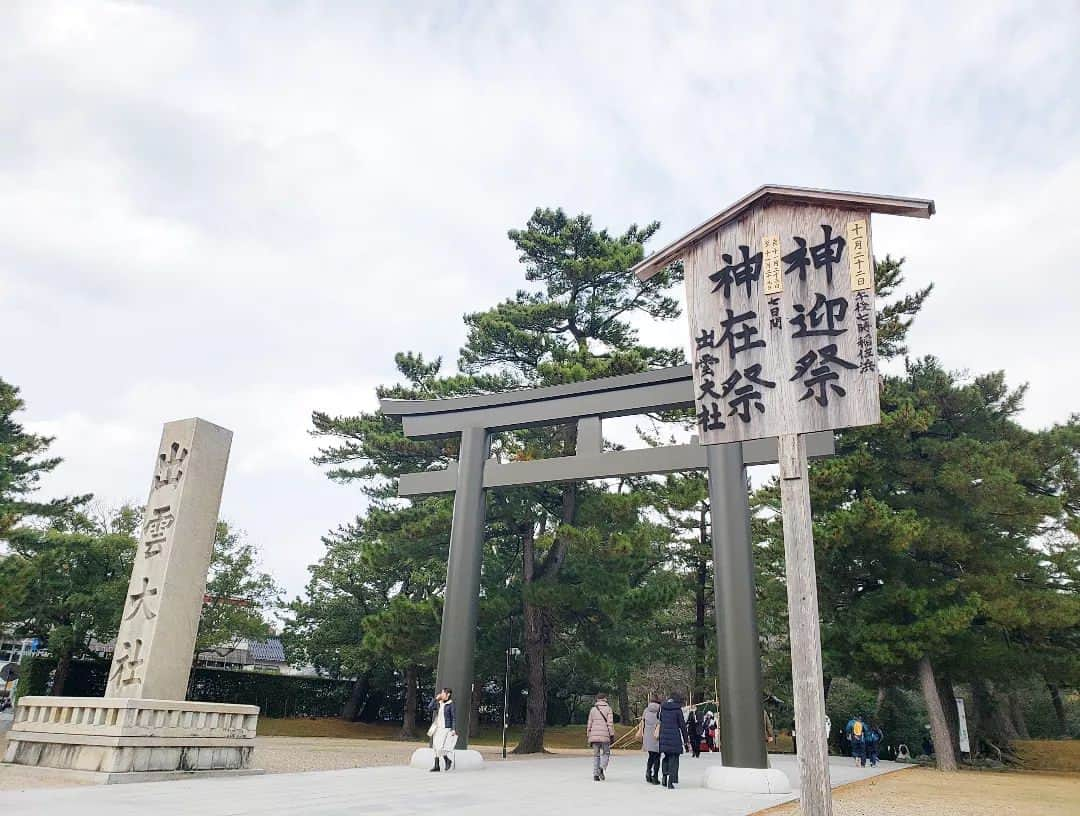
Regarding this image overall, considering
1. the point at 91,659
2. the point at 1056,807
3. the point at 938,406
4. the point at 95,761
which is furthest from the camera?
the point at 91,659

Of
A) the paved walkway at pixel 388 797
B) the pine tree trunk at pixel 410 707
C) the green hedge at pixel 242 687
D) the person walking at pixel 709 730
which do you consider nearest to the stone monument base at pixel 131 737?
the paved walkway at pixel 388 797

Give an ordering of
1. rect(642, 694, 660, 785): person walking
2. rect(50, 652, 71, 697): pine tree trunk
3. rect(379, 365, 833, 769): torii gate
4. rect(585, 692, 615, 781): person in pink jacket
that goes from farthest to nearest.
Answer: rect(50, 652, 71, 697): pine tree trunk < rect(585, 692, 615, 781): person in pink jacket < rect(642, 694, 660, 785): person walking < rect(379, 365, 833, 769): torii gate

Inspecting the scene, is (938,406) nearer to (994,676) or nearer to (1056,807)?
(994,676)

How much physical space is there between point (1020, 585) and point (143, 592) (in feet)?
58.4

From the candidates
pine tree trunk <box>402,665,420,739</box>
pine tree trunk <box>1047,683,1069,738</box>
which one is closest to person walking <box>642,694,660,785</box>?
pine tree trunk <box>402,665,420,739</box>

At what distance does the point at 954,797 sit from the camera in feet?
35.1

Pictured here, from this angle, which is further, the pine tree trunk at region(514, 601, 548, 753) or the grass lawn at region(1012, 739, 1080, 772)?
the grass lawn at region(1012, 739, 1080, 772)

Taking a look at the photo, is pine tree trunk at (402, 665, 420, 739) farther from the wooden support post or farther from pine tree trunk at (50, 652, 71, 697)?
the wooden support post

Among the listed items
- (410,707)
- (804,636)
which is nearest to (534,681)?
(410,707)

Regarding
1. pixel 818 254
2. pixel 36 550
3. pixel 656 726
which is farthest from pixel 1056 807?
pixel 36 550

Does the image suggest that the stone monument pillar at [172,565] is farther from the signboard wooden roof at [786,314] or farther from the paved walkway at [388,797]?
the signboard wooden roof at [786,314]

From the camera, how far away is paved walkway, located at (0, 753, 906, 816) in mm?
6695

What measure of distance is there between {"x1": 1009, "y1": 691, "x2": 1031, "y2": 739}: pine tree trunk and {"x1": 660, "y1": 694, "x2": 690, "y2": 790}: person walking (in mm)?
22248

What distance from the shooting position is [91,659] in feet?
78.1
